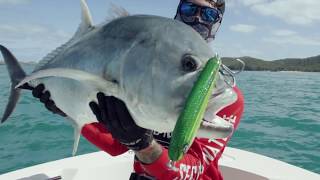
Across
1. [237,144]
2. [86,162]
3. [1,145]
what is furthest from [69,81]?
[237,144]

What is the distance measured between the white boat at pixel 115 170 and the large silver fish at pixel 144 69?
2.65 m

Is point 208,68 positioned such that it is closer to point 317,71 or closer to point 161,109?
point 161,109

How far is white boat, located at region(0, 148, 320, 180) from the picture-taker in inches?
165

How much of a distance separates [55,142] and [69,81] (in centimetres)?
987

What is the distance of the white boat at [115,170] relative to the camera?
420 centimetres

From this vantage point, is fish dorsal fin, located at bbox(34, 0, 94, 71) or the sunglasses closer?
fish dorsal fin, located at bbox(34, 0, 94, 71)

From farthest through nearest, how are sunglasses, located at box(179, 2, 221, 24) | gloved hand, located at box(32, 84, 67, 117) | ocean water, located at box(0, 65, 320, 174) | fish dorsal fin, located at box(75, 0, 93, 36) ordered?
ocean water, located at box(0, 65, 320, 174) → sunglasses, located at box(179, 2, 221, 24) → gloved hand, located at box(32, 84, 67, 117) → fish dorsal fin, located at box(75, 0, 93, 36)

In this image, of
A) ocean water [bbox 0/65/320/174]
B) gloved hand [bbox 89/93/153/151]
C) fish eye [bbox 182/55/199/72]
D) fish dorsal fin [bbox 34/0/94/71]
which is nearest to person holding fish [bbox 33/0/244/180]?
gloved hand [bbox 89/93/153/151]

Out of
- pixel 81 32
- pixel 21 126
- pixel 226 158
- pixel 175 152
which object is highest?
pixel 81 32

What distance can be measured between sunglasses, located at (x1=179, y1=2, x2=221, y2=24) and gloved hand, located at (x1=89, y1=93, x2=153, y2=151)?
47.4 inches

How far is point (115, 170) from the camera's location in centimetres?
445

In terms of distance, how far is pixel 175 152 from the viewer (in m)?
1.28

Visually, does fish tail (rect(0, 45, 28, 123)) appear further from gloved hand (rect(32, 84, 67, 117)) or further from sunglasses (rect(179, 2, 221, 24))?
sunglasses (rect(179, 2, 221, 24))

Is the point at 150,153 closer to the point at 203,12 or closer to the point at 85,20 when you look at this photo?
the point at 85,20
